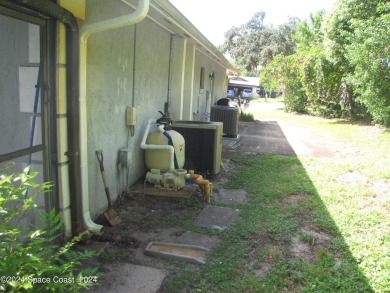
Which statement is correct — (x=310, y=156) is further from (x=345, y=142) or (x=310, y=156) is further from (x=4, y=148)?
(x=4, y=148)

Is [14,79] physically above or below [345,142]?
above

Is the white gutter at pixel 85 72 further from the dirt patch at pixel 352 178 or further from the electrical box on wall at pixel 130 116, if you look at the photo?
the dirt patch at pixel 352 178

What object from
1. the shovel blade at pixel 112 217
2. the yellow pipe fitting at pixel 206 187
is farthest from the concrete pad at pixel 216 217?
the shovel blade at pixel 112 217

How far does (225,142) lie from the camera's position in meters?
10.0

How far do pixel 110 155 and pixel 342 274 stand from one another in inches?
115

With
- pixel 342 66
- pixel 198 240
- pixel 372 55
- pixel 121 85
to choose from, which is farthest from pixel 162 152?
pixel 342 66

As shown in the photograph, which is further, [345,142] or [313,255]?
[345,142]

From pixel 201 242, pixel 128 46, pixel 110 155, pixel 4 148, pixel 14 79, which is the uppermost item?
pixel 128 46

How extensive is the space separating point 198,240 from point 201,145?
254 cm

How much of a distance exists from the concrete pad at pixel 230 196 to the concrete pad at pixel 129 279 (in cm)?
217

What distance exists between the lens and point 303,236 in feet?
12.6

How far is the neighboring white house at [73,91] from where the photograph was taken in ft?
9.00

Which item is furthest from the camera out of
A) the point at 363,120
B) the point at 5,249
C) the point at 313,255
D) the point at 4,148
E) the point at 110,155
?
the point at 363,120

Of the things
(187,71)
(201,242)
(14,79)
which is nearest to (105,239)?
(201,242)
